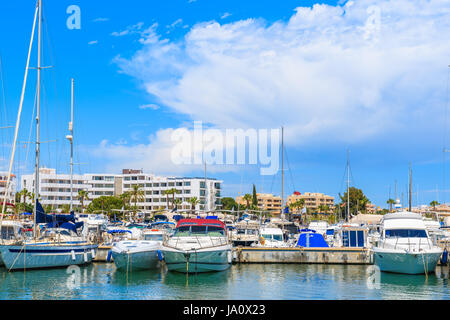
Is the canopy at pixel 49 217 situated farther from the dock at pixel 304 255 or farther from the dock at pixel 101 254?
the dock at pixel 304 255

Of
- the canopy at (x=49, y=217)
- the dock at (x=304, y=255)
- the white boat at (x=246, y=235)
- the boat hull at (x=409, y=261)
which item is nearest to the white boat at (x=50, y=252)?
the canopy at (x=49, y=217)

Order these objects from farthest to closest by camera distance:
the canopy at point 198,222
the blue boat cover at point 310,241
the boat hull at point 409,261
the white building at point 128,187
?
the white building at point 128,187 < the blue boat cover at point 310,241 < the canopy at point 198,222 < the boat hull at point 409,261

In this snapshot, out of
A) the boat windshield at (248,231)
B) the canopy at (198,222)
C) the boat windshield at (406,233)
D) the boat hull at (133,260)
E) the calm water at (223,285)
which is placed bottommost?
the calm water at (223,285)

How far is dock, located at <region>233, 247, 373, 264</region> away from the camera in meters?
37.2

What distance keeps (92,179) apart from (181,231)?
386 feet

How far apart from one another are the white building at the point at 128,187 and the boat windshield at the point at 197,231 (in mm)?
96858

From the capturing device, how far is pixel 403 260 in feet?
97.9

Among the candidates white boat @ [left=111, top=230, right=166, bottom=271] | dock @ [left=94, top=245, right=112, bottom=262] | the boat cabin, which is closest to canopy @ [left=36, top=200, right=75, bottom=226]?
dock @ [left=94, top=245, right=112, bottom=262]

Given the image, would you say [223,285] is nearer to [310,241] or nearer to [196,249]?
[196,249]

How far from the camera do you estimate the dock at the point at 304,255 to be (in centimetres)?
3725

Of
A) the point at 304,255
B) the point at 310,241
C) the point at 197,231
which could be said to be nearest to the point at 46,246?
the point at 197,231
